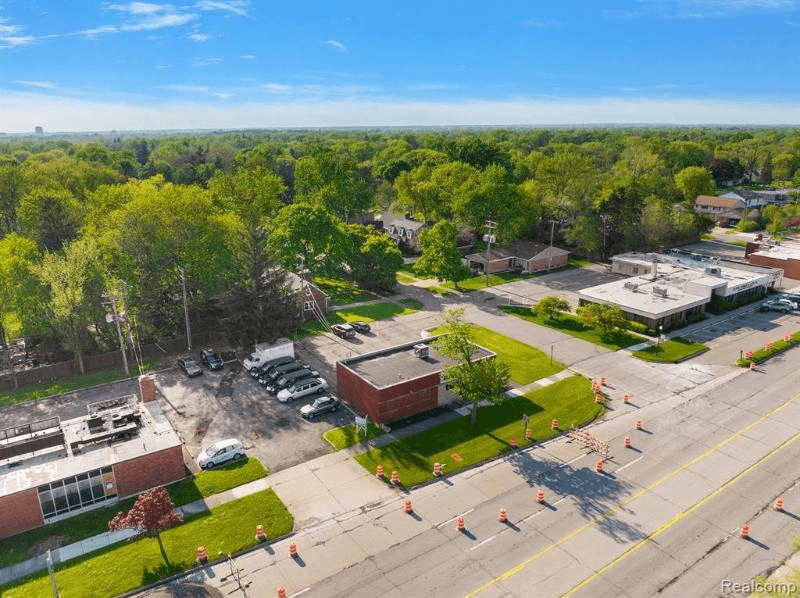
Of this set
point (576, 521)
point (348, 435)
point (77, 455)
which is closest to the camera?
point (576, 521)

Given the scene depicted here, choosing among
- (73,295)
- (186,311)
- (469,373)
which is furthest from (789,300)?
(73,295)

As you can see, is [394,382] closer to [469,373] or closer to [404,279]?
[469,373]

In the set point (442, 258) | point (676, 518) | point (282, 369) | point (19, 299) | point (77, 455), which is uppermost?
point (19, 299)

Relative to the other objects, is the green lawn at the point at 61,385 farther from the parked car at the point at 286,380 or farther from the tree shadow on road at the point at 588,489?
the tree shadow on road at the point at 588,489

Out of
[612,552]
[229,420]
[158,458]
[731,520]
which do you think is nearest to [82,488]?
[158,458]

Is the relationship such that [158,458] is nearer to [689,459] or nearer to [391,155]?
[689,459]
